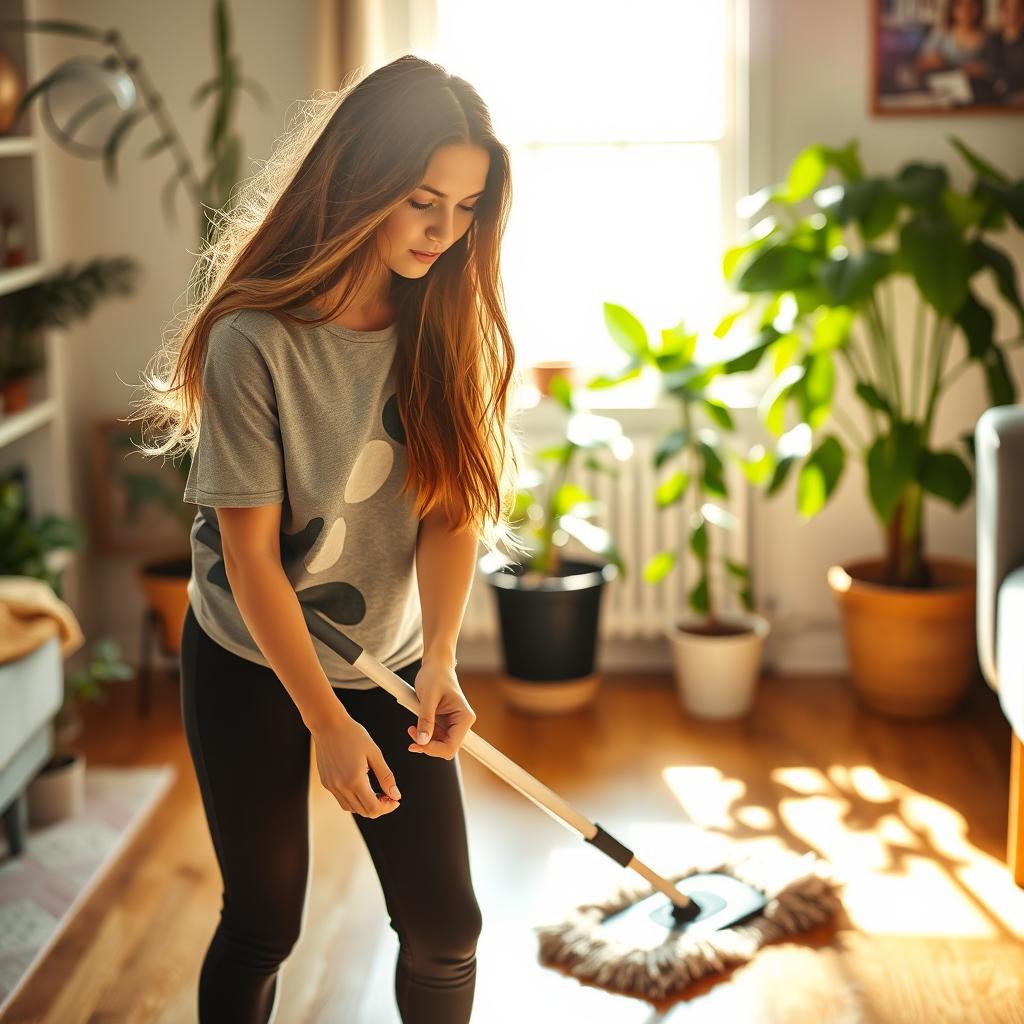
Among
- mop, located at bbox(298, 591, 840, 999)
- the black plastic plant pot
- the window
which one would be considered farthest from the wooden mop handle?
the window

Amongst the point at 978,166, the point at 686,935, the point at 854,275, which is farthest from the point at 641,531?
the point at 686,935

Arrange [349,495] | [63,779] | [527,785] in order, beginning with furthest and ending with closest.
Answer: [63,779] → [527,785] → [349,495]

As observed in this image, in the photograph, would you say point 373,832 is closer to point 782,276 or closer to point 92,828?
point 92,828

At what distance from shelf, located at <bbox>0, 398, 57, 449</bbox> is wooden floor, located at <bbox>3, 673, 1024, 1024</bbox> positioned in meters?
0.73

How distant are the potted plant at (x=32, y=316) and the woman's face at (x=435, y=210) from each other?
200 centimetres

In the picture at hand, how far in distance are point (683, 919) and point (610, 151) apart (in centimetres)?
210

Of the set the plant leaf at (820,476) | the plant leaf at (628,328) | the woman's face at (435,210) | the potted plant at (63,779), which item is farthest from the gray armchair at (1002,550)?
the potted plant at (63,779)

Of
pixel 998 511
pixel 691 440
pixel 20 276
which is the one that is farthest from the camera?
pixel 691 440

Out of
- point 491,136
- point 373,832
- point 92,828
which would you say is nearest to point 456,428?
point 491,136

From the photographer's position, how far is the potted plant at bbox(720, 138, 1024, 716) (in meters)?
2.93

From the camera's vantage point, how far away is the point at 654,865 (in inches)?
98.8

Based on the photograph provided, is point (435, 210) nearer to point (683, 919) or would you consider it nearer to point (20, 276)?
point (683, 919)

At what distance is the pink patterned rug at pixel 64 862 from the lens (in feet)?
7.32

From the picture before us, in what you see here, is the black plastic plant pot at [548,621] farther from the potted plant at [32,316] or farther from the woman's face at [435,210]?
the woman's face at [435,210]
